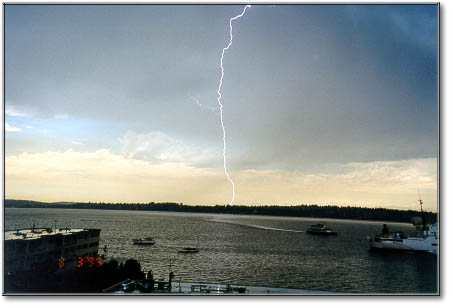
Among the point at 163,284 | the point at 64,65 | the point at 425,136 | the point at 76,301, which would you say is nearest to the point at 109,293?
the point at 76,301

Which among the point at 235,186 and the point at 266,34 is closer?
the point at 266,34

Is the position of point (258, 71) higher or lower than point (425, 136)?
higher

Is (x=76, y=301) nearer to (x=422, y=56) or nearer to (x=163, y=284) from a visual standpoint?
(x=163, y=284)

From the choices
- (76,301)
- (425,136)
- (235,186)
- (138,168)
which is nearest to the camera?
(76,301)

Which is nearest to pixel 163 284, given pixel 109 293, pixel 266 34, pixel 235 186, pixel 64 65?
pixel 109 293

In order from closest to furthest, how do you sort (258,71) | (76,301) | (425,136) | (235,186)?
1. (76,301)
2. (425,136)
3. (258,71)
4. (235,186)

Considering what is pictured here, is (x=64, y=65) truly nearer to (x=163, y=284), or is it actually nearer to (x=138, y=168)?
(x=138, y=168)

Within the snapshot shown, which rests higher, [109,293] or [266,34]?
[266,34]

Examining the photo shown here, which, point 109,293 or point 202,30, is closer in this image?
point 109,293

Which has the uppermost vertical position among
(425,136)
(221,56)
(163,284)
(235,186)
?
(221,56)
